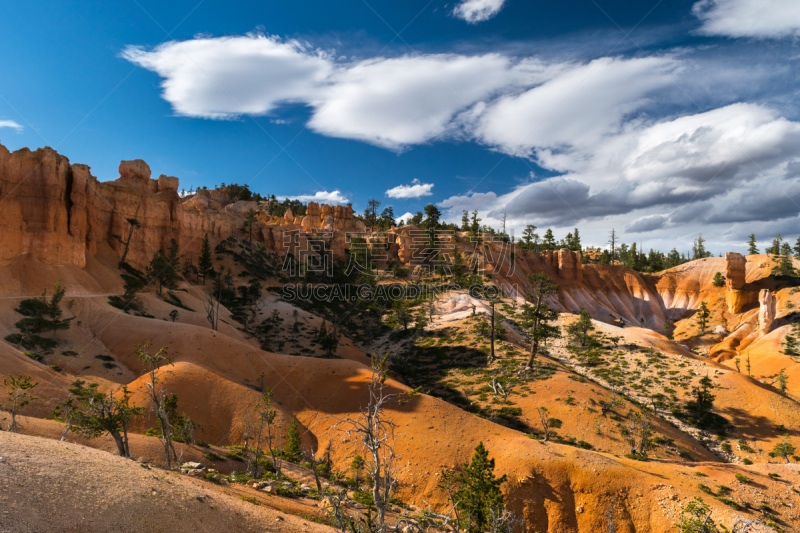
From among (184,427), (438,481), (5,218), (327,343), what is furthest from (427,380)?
(5,218)

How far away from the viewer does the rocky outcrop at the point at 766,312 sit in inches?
2763

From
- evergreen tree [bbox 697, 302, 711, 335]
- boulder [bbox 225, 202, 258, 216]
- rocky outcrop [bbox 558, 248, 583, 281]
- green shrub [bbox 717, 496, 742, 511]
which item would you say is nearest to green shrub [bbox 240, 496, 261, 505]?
green shrub [bbox 717, 496, 742, 511]

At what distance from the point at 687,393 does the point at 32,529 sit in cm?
5575

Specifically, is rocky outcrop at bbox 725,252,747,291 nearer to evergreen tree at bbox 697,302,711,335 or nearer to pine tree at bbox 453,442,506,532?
evergreen tree at bbox 697,302,711,335

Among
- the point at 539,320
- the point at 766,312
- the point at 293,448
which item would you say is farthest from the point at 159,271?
the point at 766,312

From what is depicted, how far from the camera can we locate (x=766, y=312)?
→ 7056cm

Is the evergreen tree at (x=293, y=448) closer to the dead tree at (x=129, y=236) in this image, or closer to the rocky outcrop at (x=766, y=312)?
the dead tree at (x=129, y=236)

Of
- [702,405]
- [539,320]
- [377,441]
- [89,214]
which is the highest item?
[89,214]

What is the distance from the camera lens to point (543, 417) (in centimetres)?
3616

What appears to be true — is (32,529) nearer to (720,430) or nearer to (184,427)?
(184,427)

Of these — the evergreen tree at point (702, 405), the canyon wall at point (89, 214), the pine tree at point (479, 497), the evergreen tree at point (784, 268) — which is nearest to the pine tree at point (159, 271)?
the canyon wall at point (89, 214)

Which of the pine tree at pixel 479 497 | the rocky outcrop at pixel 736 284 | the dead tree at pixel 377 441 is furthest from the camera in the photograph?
the rocky outcrop at pixel 736 284

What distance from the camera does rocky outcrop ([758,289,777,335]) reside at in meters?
70.2

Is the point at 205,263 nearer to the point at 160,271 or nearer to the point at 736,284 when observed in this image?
the point at 160,271
